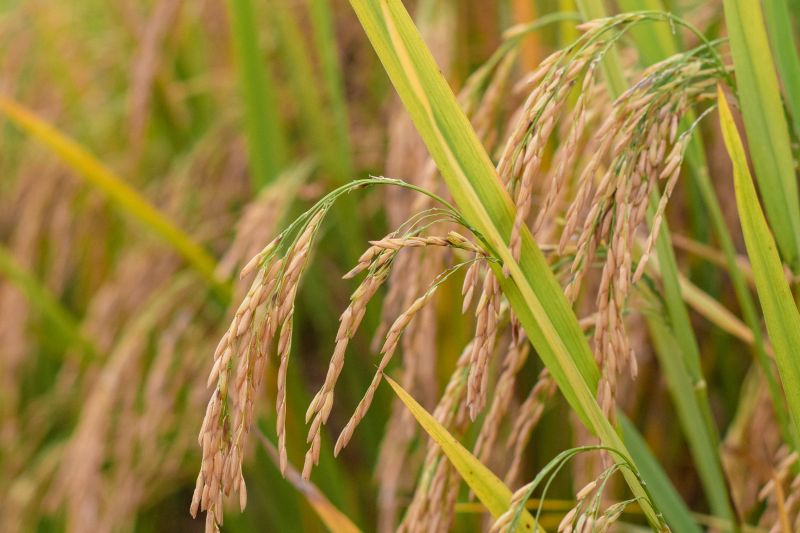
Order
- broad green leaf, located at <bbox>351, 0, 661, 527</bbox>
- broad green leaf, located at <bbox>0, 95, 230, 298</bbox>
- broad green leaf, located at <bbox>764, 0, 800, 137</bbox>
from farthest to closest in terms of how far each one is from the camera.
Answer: broad green leaf, located at <bbox>0, 95, 230, 298</bbox> → broad green leaf, located at <bbox>764, 0, 800, 137</bbox> → broad green leaf, located at <bbox>351, 0, 661, 527</bbox>

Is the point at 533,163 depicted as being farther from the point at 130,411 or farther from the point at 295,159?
the point at 295,159

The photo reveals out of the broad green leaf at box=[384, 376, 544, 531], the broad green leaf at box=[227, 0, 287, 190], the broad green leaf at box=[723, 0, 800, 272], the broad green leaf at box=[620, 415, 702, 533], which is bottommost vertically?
the broad green leaf at box=[620, 415, 702, 533]

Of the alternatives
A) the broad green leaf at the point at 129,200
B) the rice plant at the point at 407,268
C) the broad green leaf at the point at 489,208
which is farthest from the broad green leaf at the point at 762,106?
the broad green leaf at the point at 129,200

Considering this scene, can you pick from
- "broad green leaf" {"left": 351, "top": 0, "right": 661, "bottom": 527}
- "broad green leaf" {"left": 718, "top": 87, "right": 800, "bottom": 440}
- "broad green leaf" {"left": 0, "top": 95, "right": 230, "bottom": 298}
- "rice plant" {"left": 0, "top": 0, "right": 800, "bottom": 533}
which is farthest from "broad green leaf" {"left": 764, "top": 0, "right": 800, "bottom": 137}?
"broad green leaf" {"left": 0, "top": 95, "right": 230, "bottom": 298}

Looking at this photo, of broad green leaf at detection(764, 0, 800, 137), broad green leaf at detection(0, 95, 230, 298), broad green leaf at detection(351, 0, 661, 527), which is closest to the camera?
broad green leaf at detection(351, 0, 661, 527)

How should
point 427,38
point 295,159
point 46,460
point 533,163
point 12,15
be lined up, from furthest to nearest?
1. point 12,15
2. point 295,159
3. point 46,460
4. point 427,38
5. point 533,163

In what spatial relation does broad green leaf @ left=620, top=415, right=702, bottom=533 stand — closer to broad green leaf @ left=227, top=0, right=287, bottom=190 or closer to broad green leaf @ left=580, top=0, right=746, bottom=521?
broad green leaf @ left=580, top=0, right=746, bottom=521

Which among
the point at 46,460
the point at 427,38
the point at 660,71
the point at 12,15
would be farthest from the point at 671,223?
the point at 12,15

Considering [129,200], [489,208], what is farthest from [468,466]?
[129,200]
